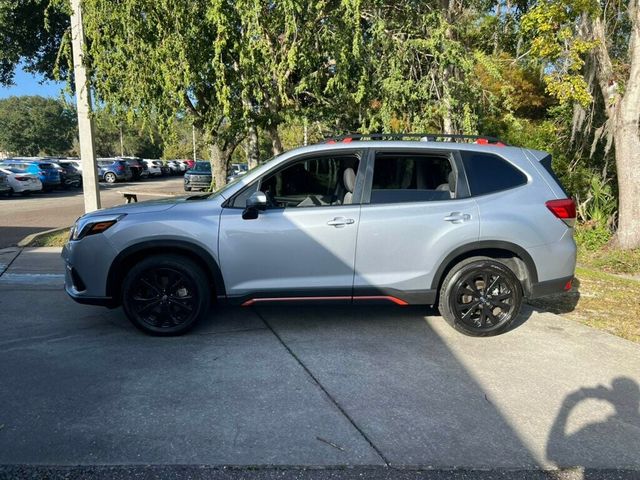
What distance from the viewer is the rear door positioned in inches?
176

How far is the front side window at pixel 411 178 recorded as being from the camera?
460 cm

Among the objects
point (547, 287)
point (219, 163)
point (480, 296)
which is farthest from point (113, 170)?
point (547, 287)

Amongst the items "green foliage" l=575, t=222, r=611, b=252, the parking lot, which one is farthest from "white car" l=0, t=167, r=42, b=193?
"green foliage" l=575, t=222, r=611, b=252

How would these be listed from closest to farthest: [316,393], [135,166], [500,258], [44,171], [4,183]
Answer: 1. [316,393]
2. [500,258]
3. [4,183]
4. [44,171]
5. [135,166]

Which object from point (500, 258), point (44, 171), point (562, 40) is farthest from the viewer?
point (44, 171)

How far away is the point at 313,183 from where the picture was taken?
15.8ft

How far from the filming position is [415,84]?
8.61m

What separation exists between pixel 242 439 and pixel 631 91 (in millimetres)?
8486

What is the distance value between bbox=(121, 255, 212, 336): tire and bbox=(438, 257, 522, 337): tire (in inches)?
90.0

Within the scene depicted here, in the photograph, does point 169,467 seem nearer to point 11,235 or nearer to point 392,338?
point 392,338

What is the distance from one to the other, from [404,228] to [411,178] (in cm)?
54

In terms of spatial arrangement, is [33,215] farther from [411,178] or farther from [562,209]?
[562,209]

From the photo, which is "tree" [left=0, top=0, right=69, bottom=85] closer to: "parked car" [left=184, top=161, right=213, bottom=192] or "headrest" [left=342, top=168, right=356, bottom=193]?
"headrest" [left=342, top=168, right=356, bottom=193]

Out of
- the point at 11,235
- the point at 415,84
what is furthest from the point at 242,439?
the point at 11,235
